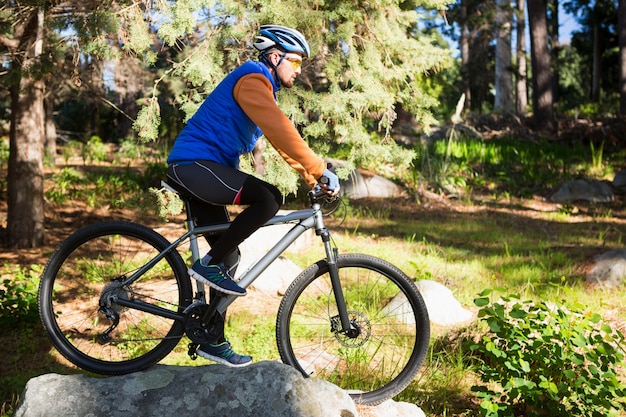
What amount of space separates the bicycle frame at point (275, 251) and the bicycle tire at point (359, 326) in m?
0.09

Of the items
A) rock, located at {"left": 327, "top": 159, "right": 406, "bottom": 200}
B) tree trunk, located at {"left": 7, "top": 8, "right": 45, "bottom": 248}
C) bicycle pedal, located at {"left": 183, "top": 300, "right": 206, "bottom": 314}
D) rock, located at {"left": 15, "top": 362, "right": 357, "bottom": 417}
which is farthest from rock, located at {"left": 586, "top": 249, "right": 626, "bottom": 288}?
tree trunk, located at {"left": 7, "top": 8, "right": 45, "bottom": 248}

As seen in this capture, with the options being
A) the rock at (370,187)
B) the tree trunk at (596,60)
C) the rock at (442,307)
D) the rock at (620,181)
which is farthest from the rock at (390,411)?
the tree trunk at (596,60)

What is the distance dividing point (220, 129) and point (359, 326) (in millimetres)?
1297

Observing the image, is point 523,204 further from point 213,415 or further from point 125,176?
point 213,415

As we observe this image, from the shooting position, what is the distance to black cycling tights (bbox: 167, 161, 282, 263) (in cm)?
308

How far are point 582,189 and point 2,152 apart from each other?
11293 millimetres

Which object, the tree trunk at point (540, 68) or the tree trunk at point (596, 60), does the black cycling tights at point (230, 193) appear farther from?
the tree trunk at point (596, 60)

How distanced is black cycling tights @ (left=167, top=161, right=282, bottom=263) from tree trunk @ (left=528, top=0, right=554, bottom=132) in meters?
13.5

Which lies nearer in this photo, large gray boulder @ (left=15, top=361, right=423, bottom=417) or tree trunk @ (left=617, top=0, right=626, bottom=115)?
large gray boulder @ (left=15, top=361, right=423, bottom=417)

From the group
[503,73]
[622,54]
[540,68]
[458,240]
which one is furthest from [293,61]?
[503,73]

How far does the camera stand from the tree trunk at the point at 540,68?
49.4ft

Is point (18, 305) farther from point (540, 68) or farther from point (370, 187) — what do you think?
point (540, 68)

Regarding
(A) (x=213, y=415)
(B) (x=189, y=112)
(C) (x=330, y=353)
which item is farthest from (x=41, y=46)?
(A) (x=213, y=415)

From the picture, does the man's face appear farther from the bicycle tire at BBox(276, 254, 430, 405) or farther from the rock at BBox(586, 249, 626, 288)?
the rock at BBox(586, 249, 626, 288)
